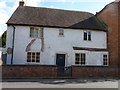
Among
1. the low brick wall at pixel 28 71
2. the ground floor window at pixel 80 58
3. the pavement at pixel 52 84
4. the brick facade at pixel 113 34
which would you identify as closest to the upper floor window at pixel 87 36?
the ground floor window at pixel 80 58

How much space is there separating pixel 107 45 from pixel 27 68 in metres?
11.4

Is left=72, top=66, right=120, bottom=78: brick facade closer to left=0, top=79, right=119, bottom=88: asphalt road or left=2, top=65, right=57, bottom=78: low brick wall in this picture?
left=2, top=65, right=57, bottom=78: low brick wall

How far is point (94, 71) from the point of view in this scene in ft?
59.8

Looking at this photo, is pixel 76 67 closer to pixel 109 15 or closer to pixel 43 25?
pixel 43 25

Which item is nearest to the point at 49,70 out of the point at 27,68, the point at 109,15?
the point at 27,68

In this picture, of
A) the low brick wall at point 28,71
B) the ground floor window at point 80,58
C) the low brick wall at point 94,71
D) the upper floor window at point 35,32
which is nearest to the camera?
the low brick wall at point 28,71

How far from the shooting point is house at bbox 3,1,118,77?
20.0 m

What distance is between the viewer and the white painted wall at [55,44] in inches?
789

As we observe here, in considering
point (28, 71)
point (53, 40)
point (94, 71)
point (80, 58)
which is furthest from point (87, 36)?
point (28, 71)

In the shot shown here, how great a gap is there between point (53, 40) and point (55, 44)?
1.73 feet

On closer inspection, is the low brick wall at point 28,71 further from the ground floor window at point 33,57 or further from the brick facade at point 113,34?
the brick facade at point 113,34

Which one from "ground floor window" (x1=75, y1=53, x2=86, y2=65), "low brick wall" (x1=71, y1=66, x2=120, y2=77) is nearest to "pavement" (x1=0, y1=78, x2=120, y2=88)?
"low brick wall" (x1=71, y1=66, x2=120, y2=77)

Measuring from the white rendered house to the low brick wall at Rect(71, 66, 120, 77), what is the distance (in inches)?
132

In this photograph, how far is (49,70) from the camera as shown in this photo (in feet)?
56.1
